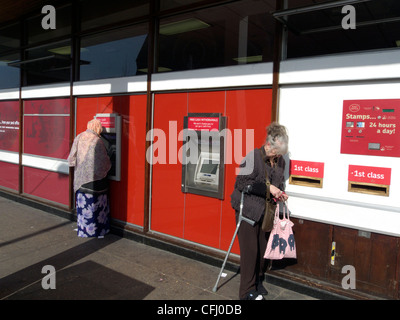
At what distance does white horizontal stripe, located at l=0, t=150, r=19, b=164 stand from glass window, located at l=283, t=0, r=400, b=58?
6.43 metres

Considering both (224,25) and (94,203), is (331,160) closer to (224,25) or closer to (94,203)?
(224,25)

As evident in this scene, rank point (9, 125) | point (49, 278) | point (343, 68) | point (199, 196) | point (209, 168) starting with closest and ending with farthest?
point (343, 68)
point (49, 278)
point (209, 168)
point (199, 196)
point (9, 125)

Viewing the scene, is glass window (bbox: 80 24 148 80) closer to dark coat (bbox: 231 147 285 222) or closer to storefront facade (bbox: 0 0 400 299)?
storefront facade (bbox: 0 0 400 299)

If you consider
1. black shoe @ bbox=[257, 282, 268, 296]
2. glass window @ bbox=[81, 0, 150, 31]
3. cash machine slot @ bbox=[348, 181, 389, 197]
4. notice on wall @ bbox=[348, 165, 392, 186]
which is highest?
glass window @ bbox=[81, 0, 150, 31]

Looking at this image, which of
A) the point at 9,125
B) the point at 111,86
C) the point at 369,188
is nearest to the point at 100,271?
the point at 111,86

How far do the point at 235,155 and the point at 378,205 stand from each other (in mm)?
1618

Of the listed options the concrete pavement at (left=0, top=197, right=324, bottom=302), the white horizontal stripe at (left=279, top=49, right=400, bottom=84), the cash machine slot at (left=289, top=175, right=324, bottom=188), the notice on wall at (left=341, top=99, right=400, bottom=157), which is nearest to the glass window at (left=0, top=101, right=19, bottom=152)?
the concrete pavement at (left=0, top=197, right=324, bottom=302)

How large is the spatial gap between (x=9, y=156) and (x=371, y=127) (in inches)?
296

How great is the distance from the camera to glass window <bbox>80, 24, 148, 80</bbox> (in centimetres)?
503

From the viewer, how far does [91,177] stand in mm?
4914

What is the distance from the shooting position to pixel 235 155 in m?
3.99

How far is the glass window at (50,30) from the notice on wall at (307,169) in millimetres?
4887

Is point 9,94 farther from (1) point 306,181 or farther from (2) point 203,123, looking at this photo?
(1) point 306,181
